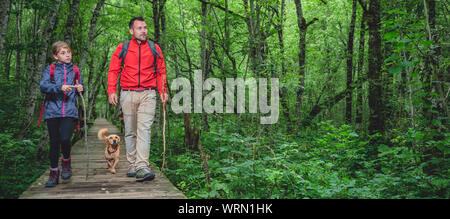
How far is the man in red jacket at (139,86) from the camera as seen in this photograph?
191 inches

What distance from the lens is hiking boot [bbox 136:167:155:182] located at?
484cm

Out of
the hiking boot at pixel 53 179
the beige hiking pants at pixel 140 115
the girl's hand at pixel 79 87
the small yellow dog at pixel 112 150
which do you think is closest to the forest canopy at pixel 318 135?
the beige hiking pants at pixel 140 115

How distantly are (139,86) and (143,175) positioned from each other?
147cm

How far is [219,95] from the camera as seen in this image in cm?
1498

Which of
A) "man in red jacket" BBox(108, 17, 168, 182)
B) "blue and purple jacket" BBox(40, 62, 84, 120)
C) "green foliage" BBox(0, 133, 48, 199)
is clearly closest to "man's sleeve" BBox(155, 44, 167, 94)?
"man in red jacket" BBox(108, 17, 168, 182)

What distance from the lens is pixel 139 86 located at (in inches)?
191

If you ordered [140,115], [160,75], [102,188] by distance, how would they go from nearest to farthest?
[102,188], [140,115], [160,75]

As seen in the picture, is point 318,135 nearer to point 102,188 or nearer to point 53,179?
point 102,188

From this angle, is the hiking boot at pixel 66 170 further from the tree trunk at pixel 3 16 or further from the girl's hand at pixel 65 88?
the tree trunk at pixel 3 16

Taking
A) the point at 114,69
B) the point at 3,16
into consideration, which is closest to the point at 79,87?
the point at 114,69

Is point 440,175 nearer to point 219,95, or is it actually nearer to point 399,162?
point 399,162

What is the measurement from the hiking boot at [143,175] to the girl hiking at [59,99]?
3.80ft

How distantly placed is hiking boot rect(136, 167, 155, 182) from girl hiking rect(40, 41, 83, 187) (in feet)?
3.80
